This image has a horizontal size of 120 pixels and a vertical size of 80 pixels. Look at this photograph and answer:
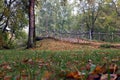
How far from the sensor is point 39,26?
353 ft

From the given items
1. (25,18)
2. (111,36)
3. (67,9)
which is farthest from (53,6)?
(25,18)

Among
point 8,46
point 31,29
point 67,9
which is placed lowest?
point 8,46

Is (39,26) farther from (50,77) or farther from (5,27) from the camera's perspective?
(50,77)

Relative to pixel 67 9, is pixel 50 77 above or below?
below

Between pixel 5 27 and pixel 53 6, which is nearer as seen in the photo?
pixel 5 27

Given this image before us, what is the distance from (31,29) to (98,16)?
41.8 meters

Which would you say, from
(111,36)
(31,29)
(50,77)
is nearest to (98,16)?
(111,36)

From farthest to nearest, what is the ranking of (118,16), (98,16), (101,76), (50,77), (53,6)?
(53,6) → (98,16) → (118,16) → (50,77) → (101,76)

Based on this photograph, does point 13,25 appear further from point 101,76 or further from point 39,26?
point 39,26

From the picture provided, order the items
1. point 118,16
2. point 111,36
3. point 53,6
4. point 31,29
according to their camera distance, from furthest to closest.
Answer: point 53,6, point 118,16, point 111,36, point 31,29

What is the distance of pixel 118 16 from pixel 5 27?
104ft

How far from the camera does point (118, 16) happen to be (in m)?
61.2

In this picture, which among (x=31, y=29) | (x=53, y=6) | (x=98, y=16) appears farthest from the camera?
(x=53, y=6)

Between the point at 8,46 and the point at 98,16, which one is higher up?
the point at 98,16
